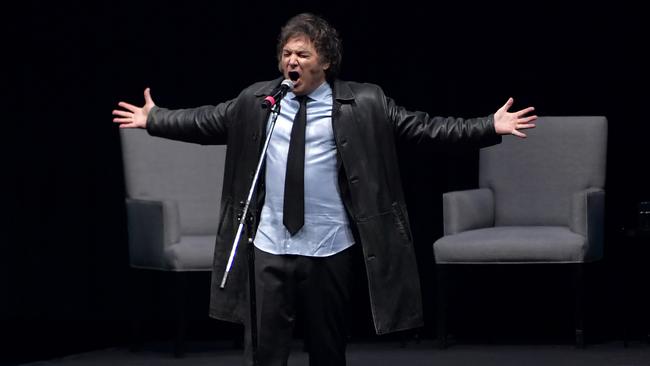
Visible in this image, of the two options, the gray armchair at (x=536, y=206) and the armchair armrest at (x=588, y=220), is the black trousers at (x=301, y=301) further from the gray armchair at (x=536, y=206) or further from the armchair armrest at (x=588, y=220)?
the armchair armrest at (x=588, y=220)

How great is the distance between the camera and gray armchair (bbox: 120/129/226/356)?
5375 millimetres

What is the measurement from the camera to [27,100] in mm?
6207

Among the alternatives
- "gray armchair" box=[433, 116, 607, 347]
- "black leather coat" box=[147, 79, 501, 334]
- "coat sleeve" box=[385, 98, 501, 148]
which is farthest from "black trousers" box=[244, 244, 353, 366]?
"gray armchair" box=[433, 116, 607, 347]

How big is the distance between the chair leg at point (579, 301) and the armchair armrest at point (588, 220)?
0.19 ft

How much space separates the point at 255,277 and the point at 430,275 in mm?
2744

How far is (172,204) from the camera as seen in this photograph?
550 centimetres

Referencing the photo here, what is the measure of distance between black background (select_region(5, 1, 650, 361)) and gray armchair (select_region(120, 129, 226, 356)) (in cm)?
48

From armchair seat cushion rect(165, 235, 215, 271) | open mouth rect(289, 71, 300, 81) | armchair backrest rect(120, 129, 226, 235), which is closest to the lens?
open mouth rect(289, 71, 300, 81)

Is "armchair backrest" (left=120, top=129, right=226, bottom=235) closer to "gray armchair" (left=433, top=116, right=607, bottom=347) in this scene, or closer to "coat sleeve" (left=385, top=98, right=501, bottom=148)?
"gray armchair" (left=433, top=116, right=607, bottom=347)

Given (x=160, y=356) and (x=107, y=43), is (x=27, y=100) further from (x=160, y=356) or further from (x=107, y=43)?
(x=160, y=356)

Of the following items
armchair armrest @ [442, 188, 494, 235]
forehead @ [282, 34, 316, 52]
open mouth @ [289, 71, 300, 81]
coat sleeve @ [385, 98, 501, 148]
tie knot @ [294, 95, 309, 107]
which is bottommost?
armchair armrest @ [442, 188, 494, 235]

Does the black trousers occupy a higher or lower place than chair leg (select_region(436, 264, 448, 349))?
higher

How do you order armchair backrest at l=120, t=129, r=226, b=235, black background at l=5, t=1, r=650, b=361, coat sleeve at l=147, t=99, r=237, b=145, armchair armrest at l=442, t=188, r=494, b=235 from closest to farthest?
coat sleeve at l=147, t=99, r=237, b=145 → armchair armrest at l=442, t=188, r=494, b=235 → armchair backrest at l=120, t=129, r=226, b=235 → black background at l=5, t=1, r=650, b=361

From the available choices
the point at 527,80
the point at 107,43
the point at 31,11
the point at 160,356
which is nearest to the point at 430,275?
the point at 527,80
